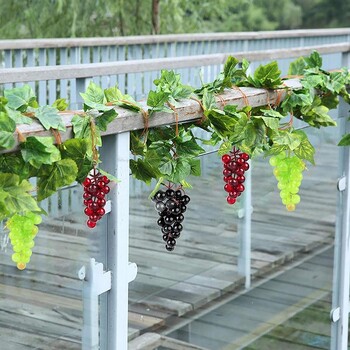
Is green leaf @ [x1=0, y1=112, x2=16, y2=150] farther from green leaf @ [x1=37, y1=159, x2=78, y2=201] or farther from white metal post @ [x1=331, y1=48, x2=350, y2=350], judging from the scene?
white metal post @ [x1=331, y1=48, x2=350, y2=350]

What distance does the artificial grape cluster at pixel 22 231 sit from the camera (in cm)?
180

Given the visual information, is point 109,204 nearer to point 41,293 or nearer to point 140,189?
point 41,293

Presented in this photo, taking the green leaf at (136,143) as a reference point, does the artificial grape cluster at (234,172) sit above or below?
below

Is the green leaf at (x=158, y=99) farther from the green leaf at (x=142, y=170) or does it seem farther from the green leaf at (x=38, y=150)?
the green leaf at (x=38, y=150)

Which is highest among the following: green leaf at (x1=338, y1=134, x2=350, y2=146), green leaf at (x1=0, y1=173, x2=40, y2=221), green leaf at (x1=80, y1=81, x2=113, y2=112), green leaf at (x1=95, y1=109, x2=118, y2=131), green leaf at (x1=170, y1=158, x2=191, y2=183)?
green leaf at (x1=80, y1=81, x2=113, y2=112)

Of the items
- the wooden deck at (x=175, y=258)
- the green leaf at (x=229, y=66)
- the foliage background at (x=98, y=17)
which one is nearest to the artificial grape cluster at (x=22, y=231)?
the wooden deck at (x=175, y=258)

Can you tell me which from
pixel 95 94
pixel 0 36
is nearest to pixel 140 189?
pixel 95 94

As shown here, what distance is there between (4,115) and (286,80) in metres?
1.17

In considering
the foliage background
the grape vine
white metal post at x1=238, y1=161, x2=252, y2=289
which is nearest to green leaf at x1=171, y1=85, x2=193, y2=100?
the grape vine

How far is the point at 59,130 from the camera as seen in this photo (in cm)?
176

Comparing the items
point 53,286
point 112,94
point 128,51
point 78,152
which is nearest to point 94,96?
point 112,94

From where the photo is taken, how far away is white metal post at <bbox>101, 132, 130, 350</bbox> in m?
2.00

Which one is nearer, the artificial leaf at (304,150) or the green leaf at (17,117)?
the green leaf at (17,117)

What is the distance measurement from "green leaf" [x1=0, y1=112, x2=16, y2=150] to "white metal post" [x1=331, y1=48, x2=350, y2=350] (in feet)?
5.77
